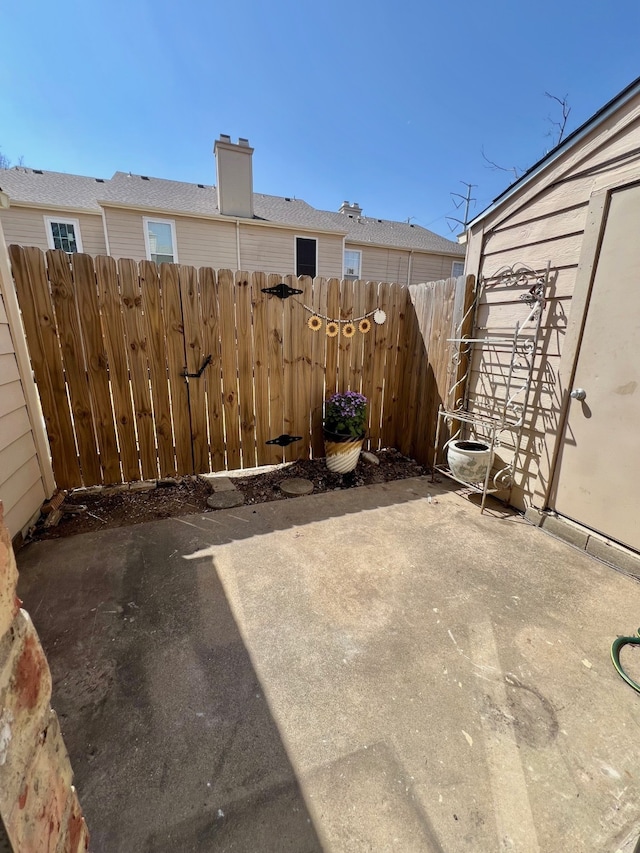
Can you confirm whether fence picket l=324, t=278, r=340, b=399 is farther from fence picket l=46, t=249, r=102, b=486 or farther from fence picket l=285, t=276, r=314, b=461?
fence picket l=46, t=249, r=102, b=486

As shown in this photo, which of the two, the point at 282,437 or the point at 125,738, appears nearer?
the point at 125,738

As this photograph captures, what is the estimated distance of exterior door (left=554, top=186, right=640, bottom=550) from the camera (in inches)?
79.1

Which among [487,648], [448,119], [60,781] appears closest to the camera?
[60,781]

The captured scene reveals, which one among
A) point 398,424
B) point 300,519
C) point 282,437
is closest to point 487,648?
point 300,519

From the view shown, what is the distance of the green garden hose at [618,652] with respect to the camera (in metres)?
1.43

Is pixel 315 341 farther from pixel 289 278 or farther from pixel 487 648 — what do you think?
pixel 487 648

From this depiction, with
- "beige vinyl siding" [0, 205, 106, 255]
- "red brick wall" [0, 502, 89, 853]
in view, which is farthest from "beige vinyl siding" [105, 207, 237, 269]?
"red brick wall" [0, 502, 89, 853]

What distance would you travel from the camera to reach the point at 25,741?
1.63 feet

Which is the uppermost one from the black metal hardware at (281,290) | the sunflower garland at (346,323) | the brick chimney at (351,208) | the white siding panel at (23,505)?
the brick chimney at (351,208)

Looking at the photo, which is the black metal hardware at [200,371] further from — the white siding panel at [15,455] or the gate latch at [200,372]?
the white siding panel at [15,455]

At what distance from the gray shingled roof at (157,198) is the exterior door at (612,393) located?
321 inches

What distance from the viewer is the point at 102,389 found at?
281cm

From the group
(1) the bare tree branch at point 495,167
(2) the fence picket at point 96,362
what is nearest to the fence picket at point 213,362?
(2) the fence picket at point 96,362

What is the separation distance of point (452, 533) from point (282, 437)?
1.76m
